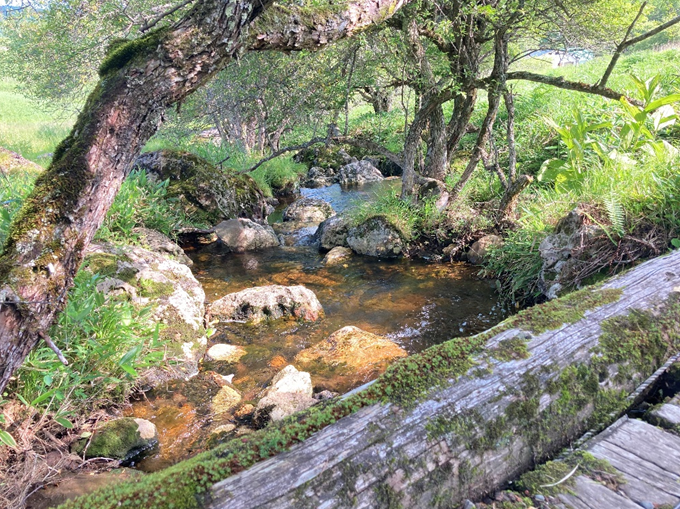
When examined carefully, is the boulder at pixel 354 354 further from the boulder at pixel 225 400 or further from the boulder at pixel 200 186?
the boulder at pixel 200 186

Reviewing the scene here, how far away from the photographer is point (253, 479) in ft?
4.32

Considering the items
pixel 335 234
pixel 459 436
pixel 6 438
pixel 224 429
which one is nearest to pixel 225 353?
pixel 224 429

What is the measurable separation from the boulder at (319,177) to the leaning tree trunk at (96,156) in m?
10.9

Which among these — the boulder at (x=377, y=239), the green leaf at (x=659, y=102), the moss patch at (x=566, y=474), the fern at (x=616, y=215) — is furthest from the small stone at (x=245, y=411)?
the green leaf at (x=659, y=102)

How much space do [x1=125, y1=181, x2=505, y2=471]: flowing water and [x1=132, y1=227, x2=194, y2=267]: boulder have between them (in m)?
0.54

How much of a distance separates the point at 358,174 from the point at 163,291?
32.6ft

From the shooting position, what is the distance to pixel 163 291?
4.46m

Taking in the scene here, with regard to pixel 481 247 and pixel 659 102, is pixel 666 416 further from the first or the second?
pixel 481 247

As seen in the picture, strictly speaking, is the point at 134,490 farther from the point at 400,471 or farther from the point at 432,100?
the point at 432,100

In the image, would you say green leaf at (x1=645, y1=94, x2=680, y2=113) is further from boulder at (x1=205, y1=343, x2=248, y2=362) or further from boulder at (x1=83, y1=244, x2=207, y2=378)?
boulder at (x1=83, y1=244, x2=207, y2=378)

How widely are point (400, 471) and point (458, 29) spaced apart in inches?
266

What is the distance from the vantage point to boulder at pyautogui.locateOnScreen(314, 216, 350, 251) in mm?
7855

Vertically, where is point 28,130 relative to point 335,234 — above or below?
above

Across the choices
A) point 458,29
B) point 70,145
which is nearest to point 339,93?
point 458,29
